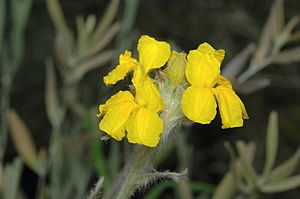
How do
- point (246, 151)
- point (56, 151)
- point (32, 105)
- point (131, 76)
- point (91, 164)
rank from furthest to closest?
point (32, 105), point (91, 164), point (56, 151), point (246, 151), point (131, 76)

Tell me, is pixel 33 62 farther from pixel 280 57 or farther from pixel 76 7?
pixel 280 57

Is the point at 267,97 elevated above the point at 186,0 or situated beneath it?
situated beneath

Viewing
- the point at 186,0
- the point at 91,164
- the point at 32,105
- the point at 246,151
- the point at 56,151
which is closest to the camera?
the point at 246,151

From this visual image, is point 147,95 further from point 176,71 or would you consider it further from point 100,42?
point 100,42

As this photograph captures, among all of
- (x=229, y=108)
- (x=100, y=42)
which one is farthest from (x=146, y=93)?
(x=100, y=42)

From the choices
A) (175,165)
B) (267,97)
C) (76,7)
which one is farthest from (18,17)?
(267,97)

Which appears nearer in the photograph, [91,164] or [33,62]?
[91,164]

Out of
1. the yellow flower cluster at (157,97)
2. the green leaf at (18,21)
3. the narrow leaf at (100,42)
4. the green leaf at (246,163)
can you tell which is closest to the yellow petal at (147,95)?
the yellow flower cluster at (157,97)

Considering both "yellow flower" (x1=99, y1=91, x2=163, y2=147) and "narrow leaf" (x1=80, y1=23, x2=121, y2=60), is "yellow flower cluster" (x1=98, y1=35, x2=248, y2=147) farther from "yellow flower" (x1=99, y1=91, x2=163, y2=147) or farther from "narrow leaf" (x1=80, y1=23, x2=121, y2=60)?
"narrow leaf" (x1=80, y1=23, x2=121, y2=60)

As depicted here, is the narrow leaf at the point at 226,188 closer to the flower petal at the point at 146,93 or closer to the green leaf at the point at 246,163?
the green leaf at the point at 246,163
